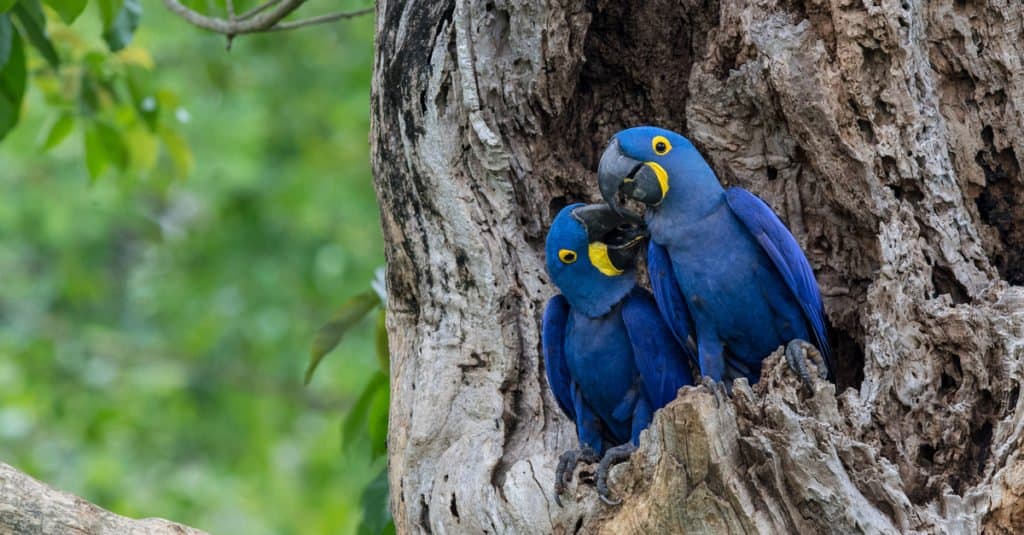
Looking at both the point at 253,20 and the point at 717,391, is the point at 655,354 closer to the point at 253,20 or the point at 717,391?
the point at 717,391

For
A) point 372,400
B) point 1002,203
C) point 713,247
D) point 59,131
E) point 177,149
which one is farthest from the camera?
point 177,149

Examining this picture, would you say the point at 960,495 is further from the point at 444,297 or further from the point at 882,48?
the point at 444,297

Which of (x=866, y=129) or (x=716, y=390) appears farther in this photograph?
(x=866, y=129)

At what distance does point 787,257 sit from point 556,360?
2.99ft

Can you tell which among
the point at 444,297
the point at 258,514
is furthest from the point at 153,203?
the point at 444,297

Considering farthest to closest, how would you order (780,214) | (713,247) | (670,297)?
(780,214) → (670,297) → (713,247)

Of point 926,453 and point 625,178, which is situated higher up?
point 625,178

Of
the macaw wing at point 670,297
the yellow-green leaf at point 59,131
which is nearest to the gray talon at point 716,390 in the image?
the macaw wing at point 670,297

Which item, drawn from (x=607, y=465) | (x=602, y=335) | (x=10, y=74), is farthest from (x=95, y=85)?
(x=607, y=465)

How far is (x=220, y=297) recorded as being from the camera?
32.4 feet

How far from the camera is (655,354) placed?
3.94 metres

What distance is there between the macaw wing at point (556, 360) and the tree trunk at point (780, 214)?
0.05 m

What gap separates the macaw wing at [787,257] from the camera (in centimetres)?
352

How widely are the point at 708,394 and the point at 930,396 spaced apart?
777 mm
